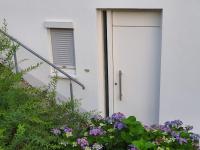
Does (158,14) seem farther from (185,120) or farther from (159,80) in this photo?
(185,120)

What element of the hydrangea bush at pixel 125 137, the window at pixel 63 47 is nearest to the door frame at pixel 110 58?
the window at pixel 63 47

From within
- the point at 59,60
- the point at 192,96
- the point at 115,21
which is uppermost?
the point at 115,21

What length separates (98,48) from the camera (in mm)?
5801

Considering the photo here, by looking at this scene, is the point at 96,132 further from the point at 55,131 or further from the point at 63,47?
the point at 63,47

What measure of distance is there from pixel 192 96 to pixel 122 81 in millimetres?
1328

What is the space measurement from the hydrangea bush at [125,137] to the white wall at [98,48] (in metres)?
2.22

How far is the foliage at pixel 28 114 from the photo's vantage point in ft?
8.98

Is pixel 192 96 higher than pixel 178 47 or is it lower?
lower

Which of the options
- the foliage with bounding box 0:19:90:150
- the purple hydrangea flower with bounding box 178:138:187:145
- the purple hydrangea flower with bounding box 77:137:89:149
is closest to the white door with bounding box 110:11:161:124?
the foliage with bounding box 0:19:90:150

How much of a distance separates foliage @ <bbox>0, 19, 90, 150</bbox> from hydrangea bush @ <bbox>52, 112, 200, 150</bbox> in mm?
142

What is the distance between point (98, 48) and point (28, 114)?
309 cm

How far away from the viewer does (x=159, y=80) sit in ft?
18.4

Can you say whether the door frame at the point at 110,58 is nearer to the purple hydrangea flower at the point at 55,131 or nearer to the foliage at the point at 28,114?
the foliage at the point at 28,114

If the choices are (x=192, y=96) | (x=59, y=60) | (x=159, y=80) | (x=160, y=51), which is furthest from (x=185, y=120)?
(x=59, y=60)
